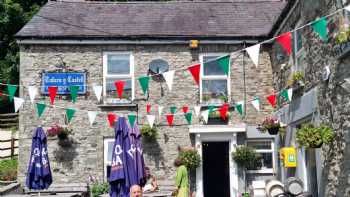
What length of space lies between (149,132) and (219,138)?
1988mm

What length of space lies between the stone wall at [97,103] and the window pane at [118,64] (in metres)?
0.23

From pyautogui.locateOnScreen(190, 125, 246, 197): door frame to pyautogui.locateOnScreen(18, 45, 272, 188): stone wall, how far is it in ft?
1.11

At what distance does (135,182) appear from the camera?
7.71m

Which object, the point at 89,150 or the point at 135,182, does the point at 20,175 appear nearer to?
the point at 89,150

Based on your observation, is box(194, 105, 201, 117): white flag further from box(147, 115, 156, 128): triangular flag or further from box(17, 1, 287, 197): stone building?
box(147, 115, 156, 128): triangular flag

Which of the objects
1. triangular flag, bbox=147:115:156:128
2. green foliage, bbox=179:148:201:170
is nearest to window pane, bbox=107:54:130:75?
triangular flag, bbox=147:115:156:128

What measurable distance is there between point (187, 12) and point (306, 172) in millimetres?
7349

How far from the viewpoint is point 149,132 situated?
1291 centimetres

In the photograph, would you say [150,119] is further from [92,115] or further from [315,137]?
[315,137]

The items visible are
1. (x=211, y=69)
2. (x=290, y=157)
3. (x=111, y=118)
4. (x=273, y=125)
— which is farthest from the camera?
(x=211, y=69)

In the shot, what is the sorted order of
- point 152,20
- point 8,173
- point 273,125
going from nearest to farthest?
point 273,125, point 8,173, point 152,20

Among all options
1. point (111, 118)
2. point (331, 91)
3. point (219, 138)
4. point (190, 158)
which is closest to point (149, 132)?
point (111, 118)

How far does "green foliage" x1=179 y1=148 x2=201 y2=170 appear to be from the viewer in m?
12.6

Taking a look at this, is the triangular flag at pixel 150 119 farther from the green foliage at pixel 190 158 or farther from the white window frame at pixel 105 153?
the white window frame at pixel 105 153
